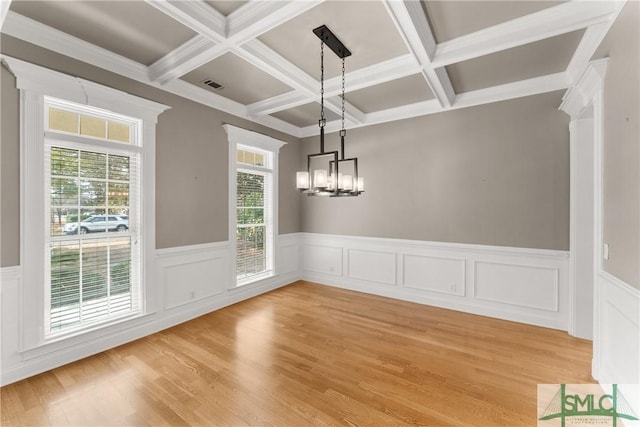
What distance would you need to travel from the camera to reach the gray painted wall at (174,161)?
2.31 meters

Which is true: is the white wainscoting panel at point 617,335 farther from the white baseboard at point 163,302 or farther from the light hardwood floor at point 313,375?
the white baseboard at point 163,302

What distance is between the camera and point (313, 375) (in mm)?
2402

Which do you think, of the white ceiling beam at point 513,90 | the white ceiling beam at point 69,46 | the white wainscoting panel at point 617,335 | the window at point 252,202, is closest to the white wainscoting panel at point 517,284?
the white wainscoting panel at point 617,335

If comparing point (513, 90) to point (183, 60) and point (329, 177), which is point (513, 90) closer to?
point (329, 177)

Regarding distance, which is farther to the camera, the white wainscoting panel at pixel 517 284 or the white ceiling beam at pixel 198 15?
the white wainscoting panel at pixel 517 284

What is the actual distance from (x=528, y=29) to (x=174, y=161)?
389 centimetres

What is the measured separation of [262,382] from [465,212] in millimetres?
3332

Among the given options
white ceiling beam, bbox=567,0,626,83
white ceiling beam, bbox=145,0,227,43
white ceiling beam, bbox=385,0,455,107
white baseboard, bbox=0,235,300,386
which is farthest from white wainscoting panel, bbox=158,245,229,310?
white ceiling beam, bbox=567,0,626,83

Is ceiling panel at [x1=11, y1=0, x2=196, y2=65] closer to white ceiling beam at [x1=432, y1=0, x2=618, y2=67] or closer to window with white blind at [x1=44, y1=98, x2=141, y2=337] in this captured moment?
window with white blind at [x1=44, y1=98, x2=141, y2=337]

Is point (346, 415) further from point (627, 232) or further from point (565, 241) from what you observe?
point (565, 241)

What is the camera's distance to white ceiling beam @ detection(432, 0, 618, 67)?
7.09ft

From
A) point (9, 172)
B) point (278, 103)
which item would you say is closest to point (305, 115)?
point (278, 103)

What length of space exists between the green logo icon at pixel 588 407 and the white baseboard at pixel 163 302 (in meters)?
3.67

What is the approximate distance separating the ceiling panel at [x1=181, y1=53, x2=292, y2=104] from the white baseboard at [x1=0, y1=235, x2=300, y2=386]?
6.96ft
